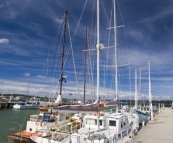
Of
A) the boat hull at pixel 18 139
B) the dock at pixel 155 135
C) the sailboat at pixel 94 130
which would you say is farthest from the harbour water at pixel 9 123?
the dock at pixel 155 135

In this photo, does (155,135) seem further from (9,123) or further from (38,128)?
(9,123)

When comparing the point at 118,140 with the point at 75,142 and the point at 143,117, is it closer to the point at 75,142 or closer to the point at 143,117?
the point at 75,142

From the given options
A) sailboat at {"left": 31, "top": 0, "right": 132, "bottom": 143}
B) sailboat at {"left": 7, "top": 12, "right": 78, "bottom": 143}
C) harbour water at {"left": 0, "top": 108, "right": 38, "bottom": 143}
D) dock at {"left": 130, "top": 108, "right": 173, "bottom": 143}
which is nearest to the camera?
sailboat at {"left": 31, "top": 0, "right": 132, "bottom": 143}

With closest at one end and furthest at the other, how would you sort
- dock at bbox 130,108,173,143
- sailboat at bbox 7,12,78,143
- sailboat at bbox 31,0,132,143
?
1. sailboat at bbox 31,0,132,143
2. dock at bbox 130,108,173,143
3. sailboat at bbox 7,12,78,143

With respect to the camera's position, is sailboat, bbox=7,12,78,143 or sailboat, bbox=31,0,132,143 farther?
sailboat, bbox=7,12,78,143

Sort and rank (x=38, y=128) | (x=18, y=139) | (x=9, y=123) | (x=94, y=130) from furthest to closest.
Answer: (x=9, y=123) < (x=38, y=128) < (x=18, y=139) < (x=94, y=130)

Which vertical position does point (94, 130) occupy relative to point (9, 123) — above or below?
above

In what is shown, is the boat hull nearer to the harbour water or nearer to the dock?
the harbour water

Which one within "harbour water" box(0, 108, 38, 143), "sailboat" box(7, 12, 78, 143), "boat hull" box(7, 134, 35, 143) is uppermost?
"sailboat" box(7, 12, 78, 143)

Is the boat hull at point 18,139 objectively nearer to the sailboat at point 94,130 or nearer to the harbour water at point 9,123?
the harbour water at point 9,123

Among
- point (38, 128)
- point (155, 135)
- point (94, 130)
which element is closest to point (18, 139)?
point (38, 128)

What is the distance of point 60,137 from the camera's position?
13.8m

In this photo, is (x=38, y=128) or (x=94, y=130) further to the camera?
(x=38, y=128)

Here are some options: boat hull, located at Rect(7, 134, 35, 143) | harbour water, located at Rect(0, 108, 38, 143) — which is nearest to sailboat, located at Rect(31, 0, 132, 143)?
boat hull, located at Rect(7, 134, 35, 143)
